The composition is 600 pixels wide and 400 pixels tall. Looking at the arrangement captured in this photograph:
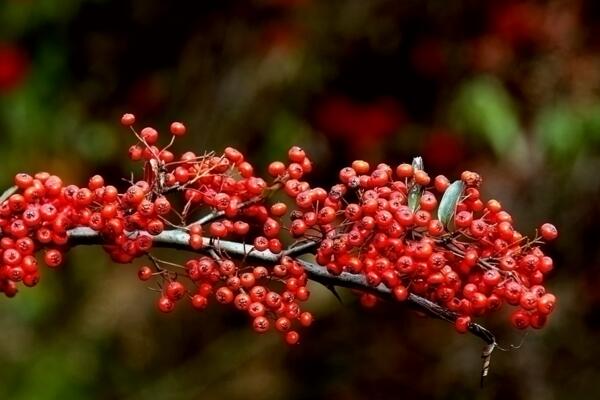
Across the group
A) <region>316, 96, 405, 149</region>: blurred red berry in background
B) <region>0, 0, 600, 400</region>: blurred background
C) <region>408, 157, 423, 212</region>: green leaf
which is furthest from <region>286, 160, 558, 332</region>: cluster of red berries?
<region>316, 96, 405, 149</region>: blurred red berry in background

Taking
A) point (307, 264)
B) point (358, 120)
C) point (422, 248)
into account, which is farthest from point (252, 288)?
point (358, 120)

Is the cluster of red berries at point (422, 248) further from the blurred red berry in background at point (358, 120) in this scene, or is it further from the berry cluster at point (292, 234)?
the blurred red berry in background at point (358, 120)

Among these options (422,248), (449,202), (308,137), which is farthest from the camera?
(308,137)

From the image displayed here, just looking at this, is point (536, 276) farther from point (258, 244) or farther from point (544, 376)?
point (544, 376)

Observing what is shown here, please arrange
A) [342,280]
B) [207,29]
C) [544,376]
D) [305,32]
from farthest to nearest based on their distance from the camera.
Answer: [207,29], [305,32], [544,376], [342,280]

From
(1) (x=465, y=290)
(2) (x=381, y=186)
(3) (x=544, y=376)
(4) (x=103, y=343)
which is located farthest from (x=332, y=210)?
(4) (x=103, y=343)

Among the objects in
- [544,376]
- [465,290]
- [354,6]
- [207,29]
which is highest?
[465,290]

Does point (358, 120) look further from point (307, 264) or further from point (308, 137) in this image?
point (307, 264)
